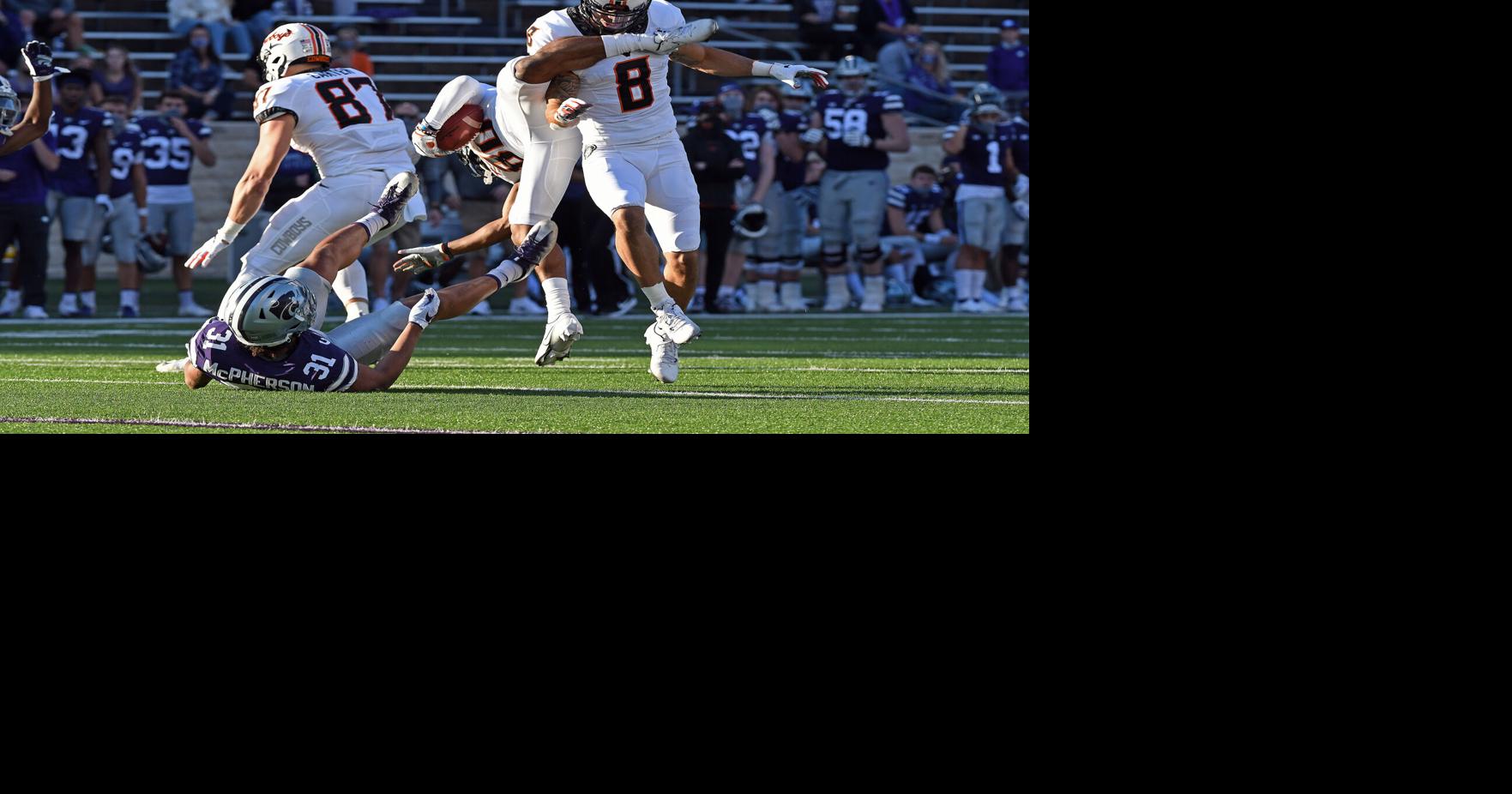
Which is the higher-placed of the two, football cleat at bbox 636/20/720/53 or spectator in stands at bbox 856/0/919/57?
spectator in stands at bbox 856/0/919/57

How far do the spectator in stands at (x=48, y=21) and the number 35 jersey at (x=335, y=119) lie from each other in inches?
390

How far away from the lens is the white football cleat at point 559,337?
8094mm

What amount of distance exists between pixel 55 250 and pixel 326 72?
10670 millimetres

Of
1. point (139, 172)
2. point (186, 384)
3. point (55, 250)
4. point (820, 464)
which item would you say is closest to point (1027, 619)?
point (820, 464)

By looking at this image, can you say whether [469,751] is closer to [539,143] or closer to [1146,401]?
[1146,401]

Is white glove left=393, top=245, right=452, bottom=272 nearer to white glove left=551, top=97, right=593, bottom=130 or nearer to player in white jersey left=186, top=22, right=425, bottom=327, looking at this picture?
player in white jersey left=186, top=22, right=425, bottom=327

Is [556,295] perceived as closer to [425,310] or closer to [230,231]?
[425,310]

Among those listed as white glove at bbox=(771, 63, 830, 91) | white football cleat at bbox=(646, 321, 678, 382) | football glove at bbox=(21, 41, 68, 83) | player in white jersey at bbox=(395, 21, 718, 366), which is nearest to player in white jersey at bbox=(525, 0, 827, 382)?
white football cleat at bbox=(646, 321, 678, 382)

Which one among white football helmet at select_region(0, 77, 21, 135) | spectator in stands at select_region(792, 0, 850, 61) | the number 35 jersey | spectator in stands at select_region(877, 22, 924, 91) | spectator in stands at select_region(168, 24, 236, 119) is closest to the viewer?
the number 35 jersey

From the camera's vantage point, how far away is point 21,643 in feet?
9.87

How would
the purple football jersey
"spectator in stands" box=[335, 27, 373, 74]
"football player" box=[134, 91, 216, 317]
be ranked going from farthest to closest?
"spectator in stands" box=[335, 27, 373, 74], "football player" box=[134, 91, 216, 317], the purple football jersey

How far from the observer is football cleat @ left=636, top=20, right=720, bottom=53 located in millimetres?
7355

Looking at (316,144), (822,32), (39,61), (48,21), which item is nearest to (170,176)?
(48,21)

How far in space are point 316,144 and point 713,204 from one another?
6.29 m
